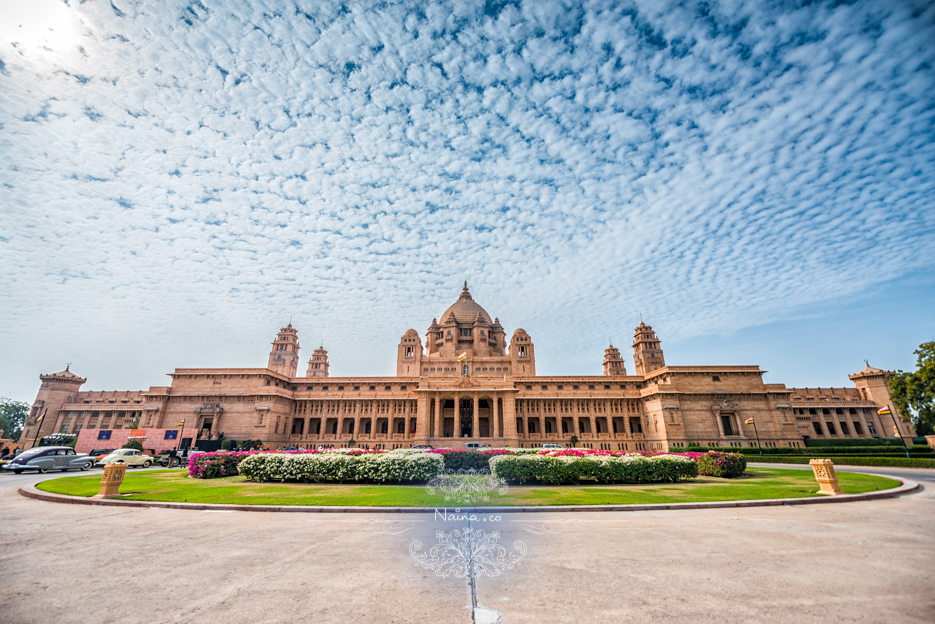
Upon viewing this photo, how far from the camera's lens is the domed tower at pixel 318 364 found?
285 ft

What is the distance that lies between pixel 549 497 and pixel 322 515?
668 cm

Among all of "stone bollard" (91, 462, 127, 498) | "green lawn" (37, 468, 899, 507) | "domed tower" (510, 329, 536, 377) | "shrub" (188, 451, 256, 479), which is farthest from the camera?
"domed tower" (510, 329, 536, 377)

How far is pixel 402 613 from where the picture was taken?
4227 millimetres

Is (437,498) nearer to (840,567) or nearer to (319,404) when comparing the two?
Answer: (840,567)

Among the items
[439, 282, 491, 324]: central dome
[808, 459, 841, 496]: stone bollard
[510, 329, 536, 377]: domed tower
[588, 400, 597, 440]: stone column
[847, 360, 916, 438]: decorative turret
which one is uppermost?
[439, 282, 491, 324]: central dome

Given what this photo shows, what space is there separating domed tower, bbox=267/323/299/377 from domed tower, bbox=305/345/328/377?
286 inches

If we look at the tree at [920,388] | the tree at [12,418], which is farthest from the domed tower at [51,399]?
the tree at [920,388]

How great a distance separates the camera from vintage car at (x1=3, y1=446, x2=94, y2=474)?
22094mm

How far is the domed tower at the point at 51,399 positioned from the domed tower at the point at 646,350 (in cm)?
9574

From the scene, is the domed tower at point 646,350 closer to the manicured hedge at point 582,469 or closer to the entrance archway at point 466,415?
the entrance archway at point 466,415

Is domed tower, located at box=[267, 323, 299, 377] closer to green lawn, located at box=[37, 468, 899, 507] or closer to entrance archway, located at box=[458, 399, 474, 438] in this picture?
entrance archway, located at box=[458, 399, 474, 438]

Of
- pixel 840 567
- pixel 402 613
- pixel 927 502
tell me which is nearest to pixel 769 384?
pixel 927 502

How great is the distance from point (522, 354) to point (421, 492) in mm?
52315

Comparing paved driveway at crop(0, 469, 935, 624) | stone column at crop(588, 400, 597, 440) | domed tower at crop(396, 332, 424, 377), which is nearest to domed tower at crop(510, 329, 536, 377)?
stone column at crop(588, 400, 597, 440)
